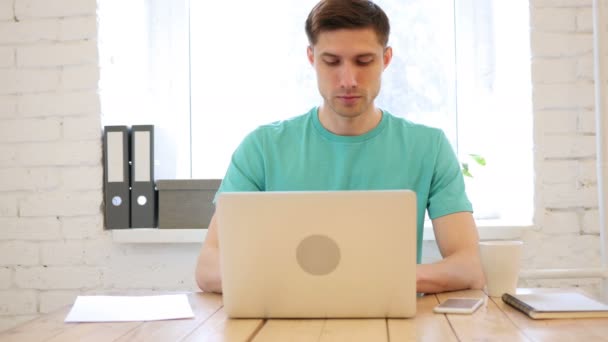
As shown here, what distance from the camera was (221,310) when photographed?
4.01ft

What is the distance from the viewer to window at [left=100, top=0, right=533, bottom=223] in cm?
254

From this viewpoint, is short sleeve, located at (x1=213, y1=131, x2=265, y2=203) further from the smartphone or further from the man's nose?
the smartphone

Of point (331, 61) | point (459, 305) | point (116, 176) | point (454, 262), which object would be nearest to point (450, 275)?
point (454, 262)

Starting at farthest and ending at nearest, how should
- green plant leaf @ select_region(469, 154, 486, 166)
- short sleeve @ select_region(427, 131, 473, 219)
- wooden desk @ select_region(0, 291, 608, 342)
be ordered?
green plant leaf @ select_region(469, 154, 486, 166) → short sleeve @ select_region(427, 131, 473, 219) → wooden desk @ select_region(0, 291, 608, 342)

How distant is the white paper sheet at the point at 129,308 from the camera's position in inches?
45.5

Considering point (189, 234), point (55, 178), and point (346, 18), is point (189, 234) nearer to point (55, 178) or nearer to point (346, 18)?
point (55, 178)

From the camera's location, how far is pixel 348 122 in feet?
5.90

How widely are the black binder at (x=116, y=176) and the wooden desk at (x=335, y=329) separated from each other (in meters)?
1.13

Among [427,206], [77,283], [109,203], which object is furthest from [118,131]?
[427,206]

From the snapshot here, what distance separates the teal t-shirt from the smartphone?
48 centimetres

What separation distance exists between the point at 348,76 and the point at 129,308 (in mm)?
767

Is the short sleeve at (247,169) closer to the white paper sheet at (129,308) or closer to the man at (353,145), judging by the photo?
the man at (353,145)

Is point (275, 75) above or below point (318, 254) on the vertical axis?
above

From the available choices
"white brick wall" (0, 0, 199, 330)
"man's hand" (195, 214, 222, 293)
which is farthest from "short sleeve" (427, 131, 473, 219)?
"white brick wall" (0, 0, 199, 330)
